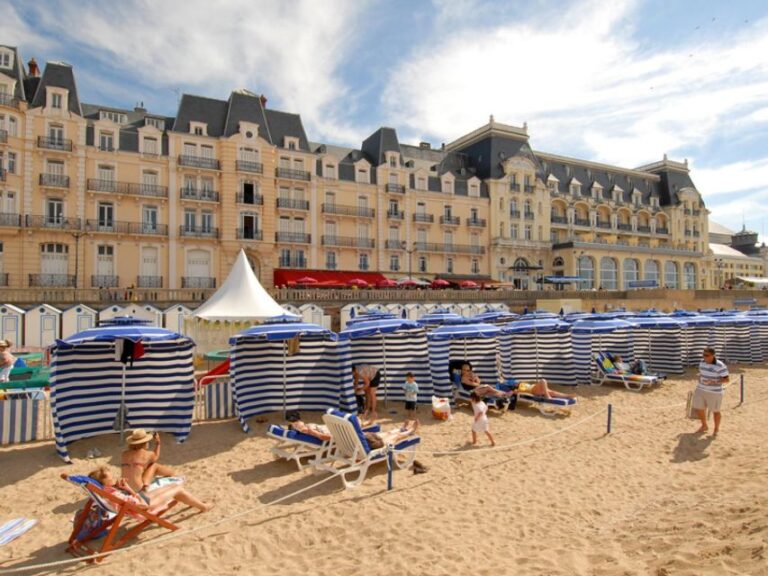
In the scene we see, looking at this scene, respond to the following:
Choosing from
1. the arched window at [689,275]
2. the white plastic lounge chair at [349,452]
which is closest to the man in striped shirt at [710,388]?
the white plastic lounge chair at [349,452]

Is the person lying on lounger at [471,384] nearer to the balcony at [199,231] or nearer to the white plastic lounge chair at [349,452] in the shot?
the white plastic lounge chair at [349,452]

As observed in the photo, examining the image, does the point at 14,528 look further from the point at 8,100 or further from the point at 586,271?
the point at 586,271

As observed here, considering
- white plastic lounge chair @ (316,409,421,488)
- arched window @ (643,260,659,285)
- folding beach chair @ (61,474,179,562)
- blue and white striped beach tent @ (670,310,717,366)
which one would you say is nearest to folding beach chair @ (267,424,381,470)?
white plastic lounge chair @ (316,409,421,488)

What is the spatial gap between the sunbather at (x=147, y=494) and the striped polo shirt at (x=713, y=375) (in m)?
9.16

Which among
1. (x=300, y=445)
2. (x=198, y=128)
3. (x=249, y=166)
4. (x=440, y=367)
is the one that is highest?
(x=198, y=128)

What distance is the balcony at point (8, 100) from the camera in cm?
2802

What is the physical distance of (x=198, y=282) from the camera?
32.9 m

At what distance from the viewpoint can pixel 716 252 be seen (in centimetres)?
6762

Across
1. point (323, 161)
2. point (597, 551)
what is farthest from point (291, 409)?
point (323, 161)

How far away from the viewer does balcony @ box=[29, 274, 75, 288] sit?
1130 inches

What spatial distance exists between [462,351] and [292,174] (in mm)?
25529

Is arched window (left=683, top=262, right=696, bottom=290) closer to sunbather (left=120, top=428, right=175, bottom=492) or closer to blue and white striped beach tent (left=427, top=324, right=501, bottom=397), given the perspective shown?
blue and white striped beach tent (left=427, top=324, right=501, bottom=397)

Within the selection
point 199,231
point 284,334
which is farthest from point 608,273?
point 284,334

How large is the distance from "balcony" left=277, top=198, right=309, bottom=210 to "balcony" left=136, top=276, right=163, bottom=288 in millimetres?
9360
